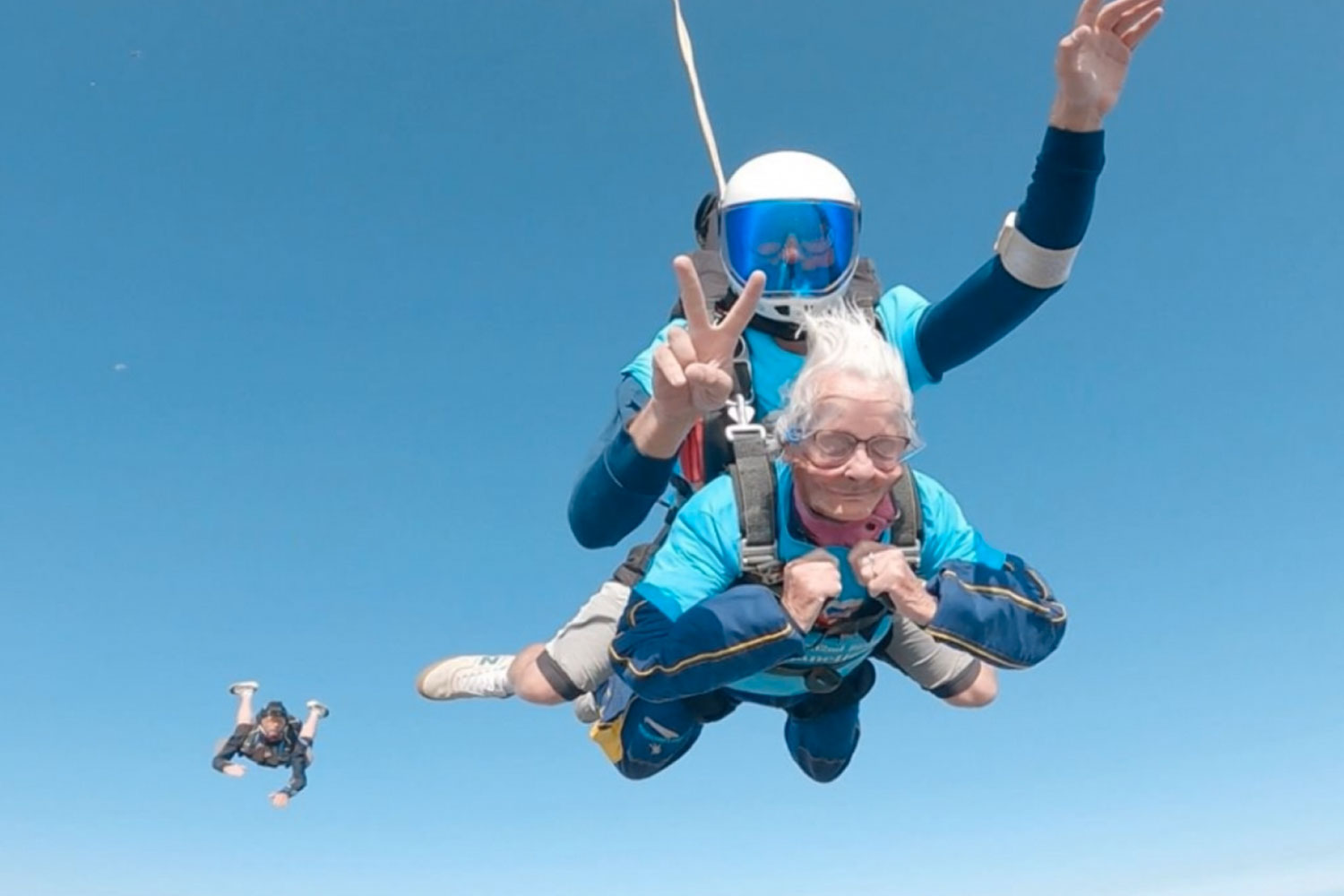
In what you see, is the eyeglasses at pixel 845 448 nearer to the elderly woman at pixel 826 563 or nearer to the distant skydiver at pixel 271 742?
the elderly woman at pixel 826 563

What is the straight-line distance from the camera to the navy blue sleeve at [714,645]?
2633 mm

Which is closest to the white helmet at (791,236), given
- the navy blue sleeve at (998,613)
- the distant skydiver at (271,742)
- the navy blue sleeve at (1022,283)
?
the navy blue sleeve at (1022,283)

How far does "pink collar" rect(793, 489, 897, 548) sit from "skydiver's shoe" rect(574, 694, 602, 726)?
2.19 m

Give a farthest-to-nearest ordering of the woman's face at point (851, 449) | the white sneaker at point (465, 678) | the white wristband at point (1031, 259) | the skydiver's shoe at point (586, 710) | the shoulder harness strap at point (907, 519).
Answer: the white sneaker at point (465, 678) < the skydiver's shoe at point (586, 710) < the white wristband at point (1031, 259) < the shoulder harness strap at point (907, 519) < the woman's face at point (851, 449)

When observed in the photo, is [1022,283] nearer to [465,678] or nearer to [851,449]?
[851,449]

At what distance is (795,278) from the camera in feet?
10.8

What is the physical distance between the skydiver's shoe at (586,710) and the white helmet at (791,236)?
2.23 m

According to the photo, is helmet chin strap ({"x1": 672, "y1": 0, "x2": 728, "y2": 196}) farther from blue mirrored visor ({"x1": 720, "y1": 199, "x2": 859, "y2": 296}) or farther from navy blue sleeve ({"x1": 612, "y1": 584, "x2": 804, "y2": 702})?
navy blue sleeve ({"x1": 612, "y1": 584, "x2": 804, "y2": 702})

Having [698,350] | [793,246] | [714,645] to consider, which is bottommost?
[714,645]

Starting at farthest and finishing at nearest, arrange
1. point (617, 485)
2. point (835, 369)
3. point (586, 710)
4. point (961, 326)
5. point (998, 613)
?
1. point (586, 710)
2. point (961, 326)
3. point (617, 485)
4. point (835, 369)
5. point (998, 613)

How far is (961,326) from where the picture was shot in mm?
3445

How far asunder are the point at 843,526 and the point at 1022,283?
101 centimetres

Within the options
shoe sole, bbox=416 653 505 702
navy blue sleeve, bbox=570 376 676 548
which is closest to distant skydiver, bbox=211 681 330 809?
shoe sole, bbox=416 653 505 702

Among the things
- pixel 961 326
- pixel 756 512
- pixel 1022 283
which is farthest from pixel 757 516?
pixel 1022 283
